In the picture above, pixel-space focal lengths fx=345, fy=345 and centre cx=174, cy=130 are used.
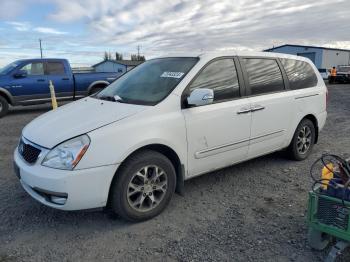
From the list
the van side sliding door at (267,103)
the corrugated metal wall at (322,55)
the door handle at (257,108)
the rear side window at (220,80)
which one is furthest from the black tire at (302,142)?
the corrugated metal wall at (322,55)

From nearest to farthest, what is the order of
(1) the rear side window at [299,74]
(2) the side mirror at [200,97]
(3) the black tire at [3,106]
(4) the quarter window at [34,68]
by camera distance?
(2) the side mirror at [200,97] < (1) the rear side window at [299,74] < (3) the black tire at [3,106] < (4) the quarter window at [34,68]

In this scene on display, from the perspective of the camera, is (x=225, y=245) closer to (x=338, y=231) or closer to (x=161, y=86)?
(x=338, y=231)

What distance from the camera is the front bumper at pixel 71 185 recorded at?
10.2ft

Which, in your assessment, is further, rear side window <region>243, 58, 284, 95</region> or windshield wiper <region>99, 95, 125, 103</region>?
rear side window <region>243, 58, 284, 95</region>

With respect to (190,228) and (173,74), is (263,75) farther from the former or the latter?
(190,228)

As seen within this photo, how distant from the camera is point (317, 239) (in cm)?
298

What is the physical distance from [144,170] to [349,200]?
1844 millimetres

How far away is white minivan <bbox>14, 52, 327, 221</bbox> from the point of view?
10.5 ft

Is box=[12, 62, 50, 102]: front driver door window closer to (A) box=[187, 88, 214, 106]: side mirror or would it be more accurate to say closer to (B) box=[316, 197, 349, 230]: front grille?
(A) box=[187, 88, 214, 106]: side mirror

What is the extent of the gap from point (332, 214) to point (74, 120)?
2.56 meters

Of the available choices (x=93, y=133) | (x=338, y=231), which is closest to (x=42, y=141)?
(x=93, y=133)

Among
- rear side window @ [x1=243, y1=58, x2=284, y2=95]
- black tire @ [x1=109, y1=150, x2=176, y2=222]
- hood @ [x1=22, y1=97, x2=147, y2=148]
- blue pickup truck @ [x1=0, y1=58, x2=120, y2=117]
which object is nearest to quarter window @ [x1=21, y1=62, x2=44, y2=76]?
blue pickup truck @ [x1=0, y1=58, x2=120, y2=117]

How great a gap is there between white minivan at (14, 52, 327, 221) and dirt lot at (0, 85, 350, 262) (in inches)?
11.7

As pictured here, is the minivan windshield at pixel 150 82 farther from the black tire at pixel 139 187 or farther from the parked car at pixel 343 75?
the parked car at pixel 343 75
